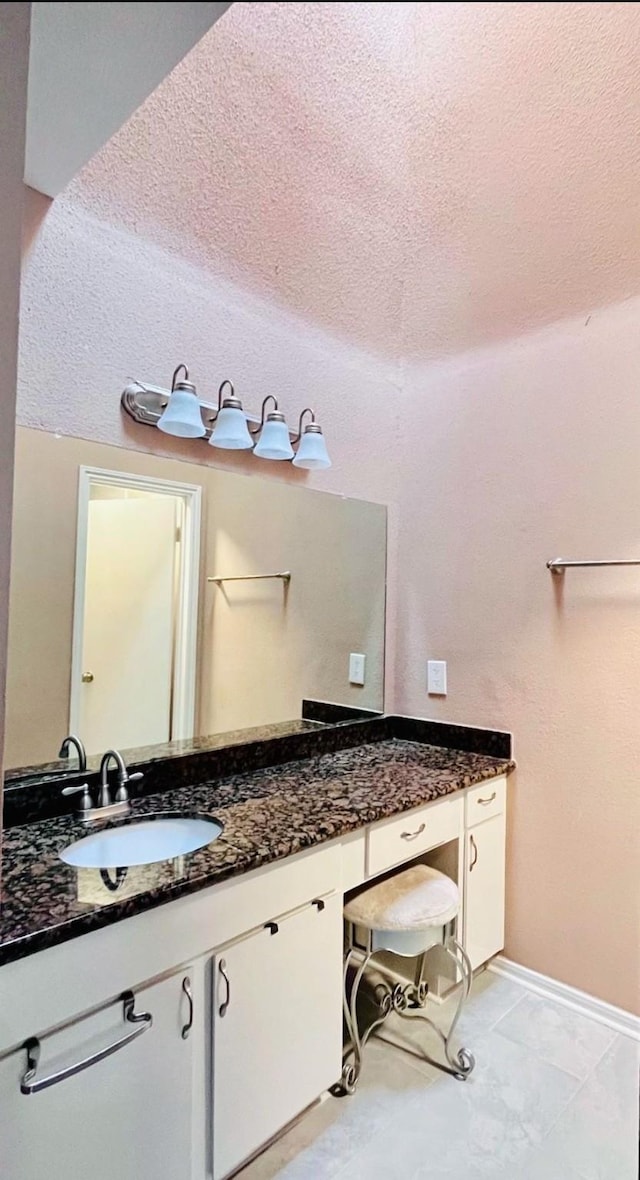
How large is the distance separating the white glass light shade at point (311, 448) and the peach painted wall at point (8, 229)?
Result: 117 centimetres

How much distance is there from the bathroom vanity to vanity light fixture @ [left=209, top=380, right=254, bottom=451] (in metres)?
1.01

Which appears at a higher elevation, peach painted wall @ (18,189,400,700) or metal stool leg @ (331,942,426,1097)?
peach painted wall @ (18,189,400,700)

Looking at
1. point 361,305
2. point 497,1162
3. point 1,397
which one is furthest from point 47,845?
point 361,305

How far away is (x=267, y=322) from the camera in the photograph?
1954mm

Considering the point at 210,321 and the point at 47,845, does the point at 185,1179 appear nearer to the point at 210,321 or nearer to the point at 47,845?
the point at 47,845

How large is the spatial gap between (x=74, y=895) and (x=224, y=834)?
0.37m

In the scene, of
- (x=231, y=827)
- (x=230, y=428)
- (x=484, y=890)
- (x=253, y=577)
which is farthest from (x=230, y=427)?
(x=484, y=890)

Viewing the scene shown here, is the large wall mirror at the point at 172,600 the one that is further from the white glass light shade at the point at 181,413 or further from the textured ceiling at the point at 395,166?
the textured ceiling at the point at 395,166

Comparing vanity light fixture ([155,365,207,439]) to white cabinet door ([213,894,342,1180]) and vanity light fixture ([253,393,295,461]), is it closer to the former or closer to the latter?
vanity light fixture ([253,393,295,461])

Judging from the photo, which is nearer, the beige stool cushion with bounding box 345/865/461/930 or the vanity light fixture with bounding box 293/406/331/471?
the beige stool cushion with bounding box 345/865/461/930

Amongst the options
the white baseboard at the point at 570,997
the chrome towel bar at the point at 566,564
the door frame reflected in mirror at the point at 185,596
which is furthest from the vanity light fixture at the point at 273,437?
the white baseboard at the point at 570,997

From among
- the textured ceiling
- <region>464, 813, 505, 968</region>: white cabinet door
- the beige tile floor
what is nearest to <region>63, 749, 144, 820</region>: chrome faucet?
the beige tile floor

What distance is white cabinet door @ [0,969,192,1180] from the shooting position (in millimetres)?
955

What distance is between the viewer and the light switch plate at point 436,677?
7.65 feet
